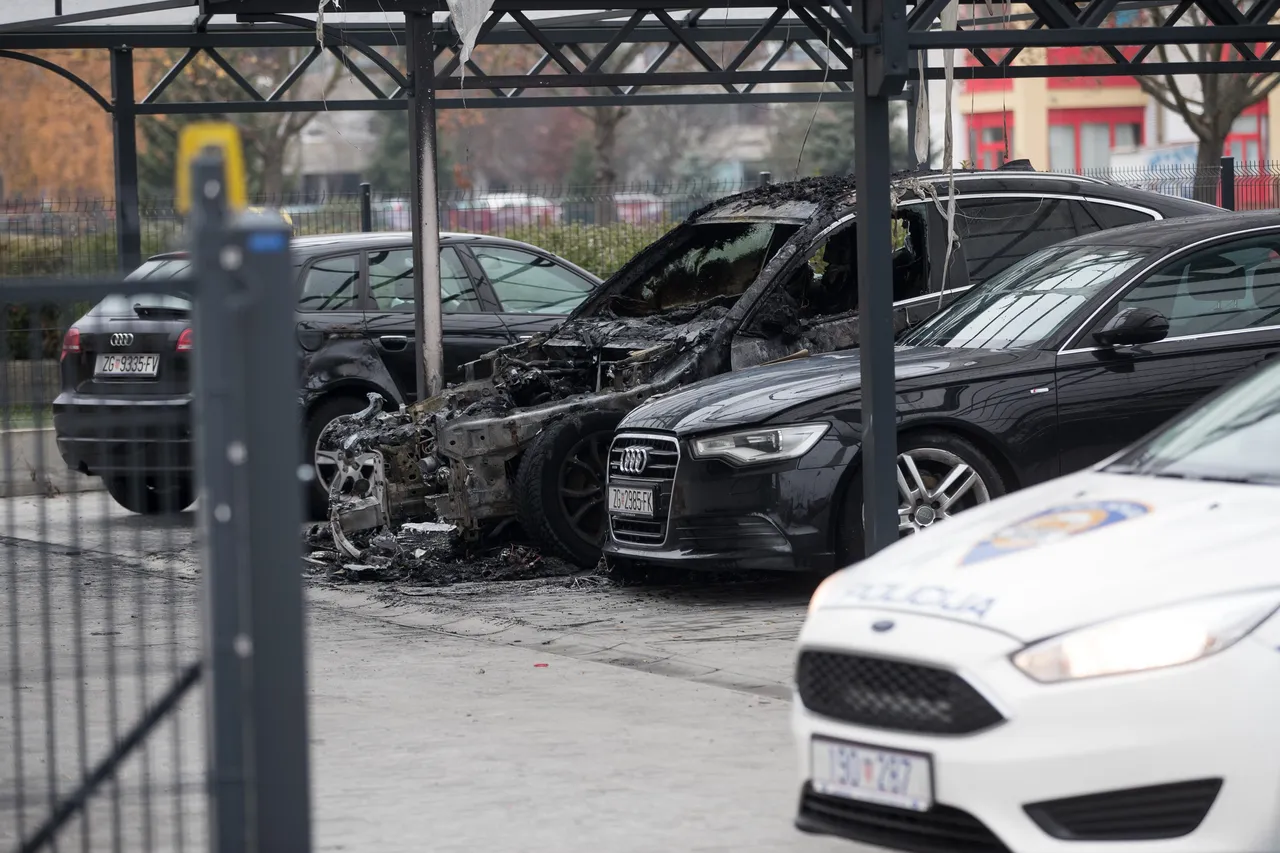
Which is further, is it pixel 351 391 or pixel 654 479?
pixel 351 391

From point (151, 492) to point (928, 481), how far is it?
479 cm

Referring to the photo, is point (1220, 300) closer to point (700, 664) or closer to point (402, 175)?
point (700, 664)

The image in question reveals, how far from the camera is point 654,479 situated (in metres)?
8.35

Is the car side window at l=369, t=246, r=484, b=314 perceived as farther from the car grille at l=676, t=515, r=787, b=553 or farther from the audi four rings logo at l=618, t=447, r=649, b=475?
the car grille at l=676, t=515, r=787, b=553

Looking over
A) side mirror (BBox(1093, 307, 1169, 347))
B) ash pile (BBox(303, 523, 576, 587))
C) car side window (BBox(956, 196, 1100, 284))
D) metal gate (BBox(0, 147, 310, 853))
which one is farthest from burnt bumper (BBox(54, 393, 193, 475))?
car side window (BBox(956, 196, 1100, 284))

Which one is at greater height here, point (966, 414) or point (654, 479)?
point (966, 414)

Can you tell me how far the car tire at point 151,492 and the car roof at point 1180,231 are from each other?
5635 millimetres

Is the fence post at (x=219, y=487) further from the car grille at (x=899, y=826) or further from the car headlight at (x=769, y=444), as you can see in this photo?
the car headlight at (x=769, y=444)

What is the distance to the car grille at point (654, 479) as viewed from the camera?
8.27 meters

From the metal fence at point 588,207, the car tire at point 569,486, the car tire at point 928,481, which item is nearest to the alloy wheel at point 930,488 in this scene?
the car tire at point 928,481

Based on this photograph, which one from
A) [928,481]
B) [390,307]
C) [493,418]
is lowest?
[928,481]

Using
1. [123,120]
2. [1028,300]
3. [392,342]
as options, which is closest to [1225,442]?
[1028,300]

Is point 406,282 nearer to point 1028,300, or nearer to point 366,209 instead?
point 1028,300

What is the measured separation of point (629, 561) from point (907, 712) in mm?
4813
